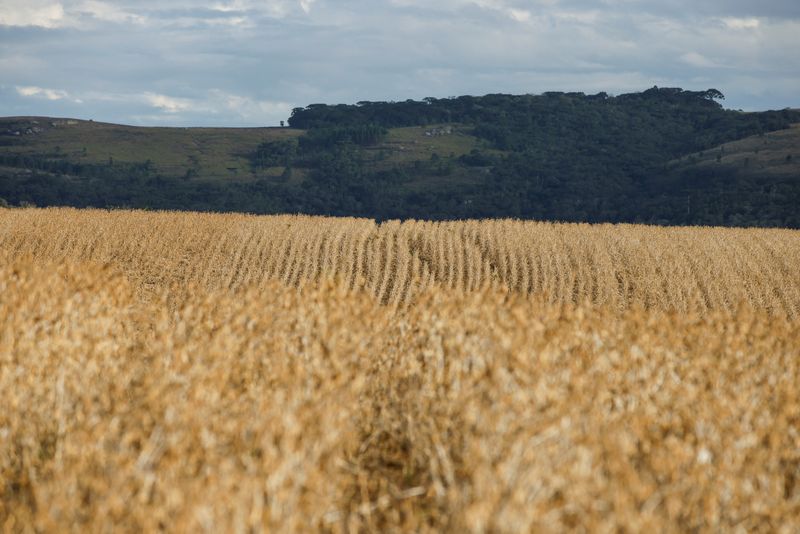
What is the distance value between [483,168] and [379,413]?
118556mm

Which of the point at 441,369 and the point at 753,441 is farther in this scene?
the point at 441,369

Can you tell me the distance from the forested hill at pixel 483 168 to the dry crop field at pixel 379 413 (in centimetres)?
8346

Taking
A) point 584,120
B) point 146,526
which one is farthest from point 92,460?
point 584,120

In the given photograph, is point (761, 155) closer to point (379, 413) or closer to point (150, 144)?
point (150, 144)

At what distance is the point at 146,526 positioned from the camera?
5.64 m

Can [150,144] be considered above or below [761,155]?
above

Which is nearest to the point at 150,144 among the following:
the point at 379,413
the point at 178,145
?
the point at 178,145

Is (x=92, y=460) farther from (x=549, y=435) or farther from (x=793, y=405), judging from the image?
(x=793, y=405)

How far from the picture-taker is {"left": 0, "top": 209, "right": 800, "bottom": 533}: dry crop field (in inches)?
241

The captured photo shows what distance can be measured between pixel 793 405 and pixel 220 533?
19.9 feet

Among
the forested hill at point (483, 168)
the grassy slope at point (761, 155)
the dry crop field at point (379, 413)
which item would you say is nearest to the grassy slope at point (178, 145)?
the forested hill at point (483, 168)

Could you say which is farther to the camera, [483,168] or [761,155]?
[483,168]

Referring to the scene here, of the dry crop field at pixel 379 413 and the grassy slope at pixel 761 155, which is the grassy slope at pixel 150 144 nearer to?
the grassy slope at pixel 761 155

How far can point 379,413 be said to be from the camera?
1020cm
